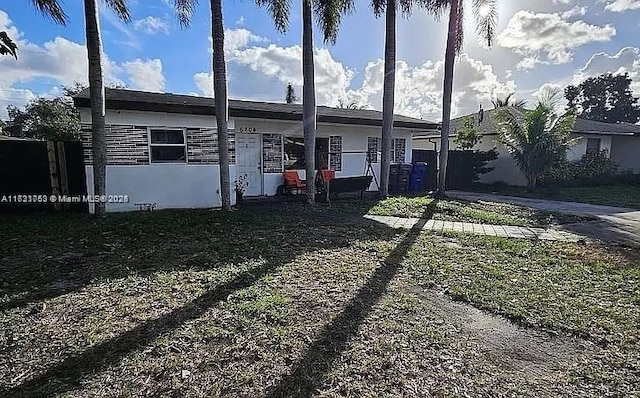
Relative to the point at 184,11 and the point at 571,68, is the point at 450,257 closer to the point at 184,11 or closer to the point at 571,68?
the point at 184,11

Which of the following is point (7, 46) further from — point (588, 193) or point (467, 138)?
point (467, 138)

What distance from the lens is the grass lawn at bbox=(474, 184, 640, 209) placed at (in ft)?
41.9

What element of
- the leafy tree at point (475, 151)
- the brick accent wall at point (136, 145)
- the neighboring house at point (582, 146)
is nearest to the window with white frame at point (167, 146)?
the brick accent wall at point (136, 145)

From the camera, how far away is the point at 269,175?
42.3ft

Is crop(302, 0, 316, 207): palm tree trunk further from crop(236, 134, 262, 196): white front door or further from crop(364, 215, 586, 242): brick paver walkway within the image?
crop(236, 134, 262, 196): white front door

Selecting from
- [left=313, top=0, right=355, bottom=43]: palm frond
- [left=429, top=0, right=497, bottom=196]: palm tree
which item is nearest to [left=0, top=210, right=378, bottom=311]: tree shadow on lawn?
[left=313, top=0, right=355, bottom=43]: palm frond

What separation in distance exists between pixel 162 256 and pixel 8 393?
327 cm

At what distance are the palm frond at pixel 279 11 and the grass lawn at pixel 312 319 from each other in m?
6.44

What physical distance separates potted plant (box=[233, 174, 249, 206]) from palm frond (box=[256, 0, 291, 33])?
15.4ft

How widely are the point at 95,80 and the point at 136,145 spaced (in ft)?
6.76

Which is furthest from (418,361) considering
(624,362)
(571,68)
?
(571,68)

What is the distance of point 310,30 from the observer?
9.91 meters

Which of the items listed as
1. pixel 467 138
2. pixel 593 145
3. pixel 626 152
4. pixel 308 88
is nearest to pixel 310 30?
pixel 308 88

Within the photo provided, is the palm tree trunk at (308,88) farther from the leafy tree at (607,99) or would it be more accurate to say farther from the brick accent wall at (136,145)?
the leafy tree at (607,99)
